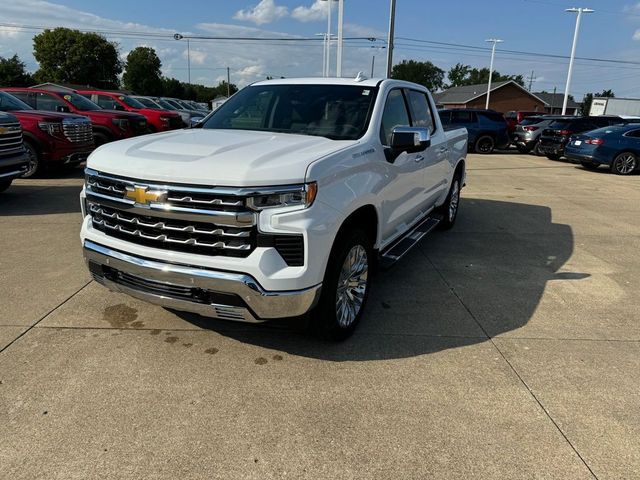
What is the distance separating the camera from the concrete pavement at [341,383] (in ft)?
8.11

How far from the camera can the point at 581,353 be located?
364cm

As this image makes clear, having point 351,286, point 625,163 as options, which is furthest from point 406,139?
point 625,163

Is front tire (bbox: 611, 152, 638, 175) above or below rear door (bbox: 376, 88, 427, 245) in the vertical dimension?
below

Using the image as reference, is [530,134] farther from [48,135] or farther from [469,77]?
[469,77]

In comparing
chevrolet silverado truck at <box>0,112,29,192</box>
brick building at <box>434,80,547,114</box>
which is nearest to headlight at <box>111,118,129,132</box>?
chevrolet silverado truck at <box>0,112,29,192</box>

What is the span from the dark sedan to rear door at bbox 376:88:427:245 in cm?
1242

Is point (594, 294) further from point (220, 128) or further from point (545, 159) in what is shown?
point (545, 159)

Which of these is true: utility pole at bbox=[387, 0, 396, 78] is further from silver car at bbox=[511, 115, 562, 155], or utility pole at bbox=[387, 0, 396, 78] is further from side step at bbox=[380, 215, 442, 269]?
side step at bbox=[380, 215, 442, 269]

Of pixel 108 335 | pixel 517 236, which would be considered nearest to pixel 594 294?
pixel 517 236

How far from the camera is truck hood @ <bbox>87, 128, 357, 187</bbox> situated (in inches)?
113

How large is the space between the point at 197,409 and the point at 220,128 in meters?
2.55

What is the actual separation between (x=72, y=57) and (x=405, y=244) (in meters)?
69.7

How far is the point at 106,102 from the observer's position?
16.4m

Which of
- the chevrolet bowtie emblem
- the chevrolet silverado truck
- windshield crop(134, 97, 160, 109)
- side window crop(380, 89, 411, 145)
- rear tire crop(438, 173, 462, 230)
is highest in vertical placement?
side window crop(380, 89, 411, 145)
